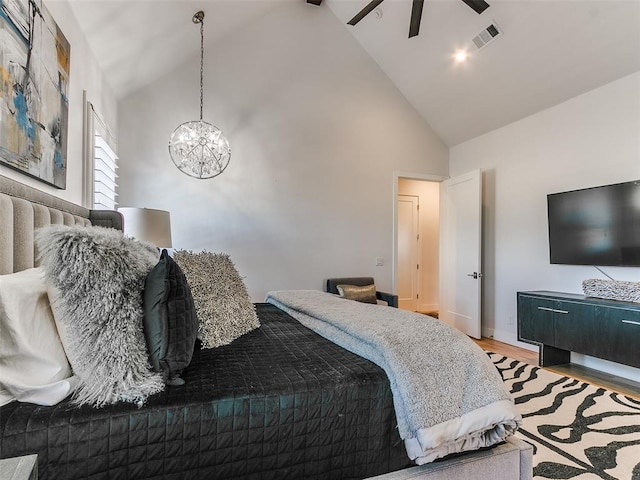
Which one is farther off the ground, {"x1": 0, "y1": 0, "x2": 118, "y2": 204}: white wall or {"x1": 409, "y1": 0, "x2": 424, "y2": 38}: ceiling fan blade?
{"x1": 409, "y1": 0, "x2": 424, "y2": 38}: ceiling fan blade

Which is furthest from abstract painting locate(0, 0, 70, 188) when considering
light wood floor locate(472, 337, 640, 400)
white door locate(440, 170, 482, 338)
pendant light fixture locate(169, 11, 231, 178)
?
white door locate(440, 170, 482, 338)

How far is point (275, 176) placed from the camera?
13.5ft

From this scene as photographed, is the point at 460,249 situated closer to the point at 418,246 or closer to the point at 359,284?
the point at 359,284

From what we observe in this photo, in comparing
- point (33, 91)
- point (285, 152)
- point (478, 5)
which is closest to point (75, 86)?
point (33, 91)

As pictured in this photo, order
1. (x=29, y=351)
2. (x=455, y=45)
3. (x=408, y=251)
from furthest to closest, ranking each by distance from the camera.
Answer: (x=408, y=251)
(x=455, y=45)
(x=29, y=351)

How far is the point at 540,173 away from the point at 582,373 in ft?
7.05

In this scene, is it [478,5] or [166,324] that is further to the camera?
[478,5]

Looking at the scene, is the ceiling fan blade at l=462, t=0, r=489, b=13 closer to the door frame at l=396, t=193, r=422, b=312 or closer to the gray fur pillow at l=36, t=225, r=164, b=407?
the door frame at l=396, t=193, r=422, b=312

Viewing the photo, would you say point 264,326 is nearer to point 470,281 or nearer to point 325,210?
point 325,210

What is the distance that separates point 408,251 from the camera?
6.35 meters

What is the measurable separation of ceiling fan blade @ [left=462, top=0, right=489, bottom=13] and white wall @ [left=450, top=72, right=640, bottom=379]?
1431 mm

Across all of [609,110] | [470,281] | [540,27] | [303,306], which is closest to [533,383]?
[470,281]

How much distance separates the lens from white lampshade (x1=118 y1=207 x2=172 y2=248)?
8.80ft

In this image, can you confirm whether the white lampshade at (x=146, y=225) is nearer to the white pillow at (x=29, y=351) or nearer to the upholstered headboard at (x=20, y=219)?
the upholstered headboard at (x=20, y=219)
